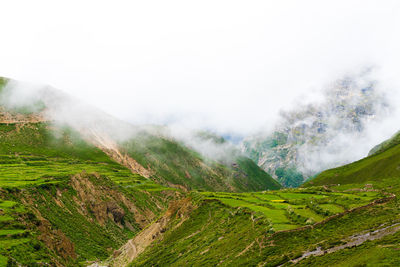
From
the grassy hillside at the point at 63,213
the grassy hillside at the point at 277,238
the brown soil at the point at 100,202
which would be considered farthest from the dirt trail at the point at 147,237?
the brown soil at the point at 100,202

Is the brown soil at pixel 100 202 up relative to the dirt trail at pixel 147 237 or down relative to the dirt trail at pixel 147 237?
up

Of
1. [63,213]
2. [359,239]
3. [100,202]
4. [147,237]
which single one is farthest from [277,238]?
[100,202]

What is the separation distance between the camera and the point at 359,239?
3472 centimetres

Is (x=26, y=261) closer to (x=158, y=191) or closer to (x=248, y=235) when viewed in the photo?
(x=248, y=235)

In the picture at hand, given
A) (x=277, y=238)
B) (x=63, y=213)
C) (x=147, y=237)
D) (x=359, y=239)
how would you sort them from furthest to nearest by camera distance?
(x=63, y=213), (x=147, y=237), (x=277, y=238), (x=359, y=239)

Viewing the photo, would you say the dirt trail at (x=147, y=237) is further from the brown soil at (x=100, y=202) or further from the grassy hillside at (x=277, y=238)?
the brown soil at (x=100, y=202)

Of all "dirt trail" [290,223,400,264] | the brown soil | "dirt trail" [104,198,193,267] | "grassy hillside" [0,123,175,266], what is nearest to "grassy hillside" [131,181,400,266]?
"dirt trail" [290,223,400,264]

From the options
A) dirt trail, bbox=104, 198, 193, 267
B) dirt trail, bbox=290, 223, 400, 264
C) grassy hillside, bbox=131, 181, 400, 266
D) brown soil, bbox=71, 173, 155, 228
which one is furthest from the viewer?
brown soil, bbox=71, 173, 155, 228

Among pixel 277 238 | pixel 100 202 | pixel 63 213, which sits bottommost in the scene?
pixel 277 238

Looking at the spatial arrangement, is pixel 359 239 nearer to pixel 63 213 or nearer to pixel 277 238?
pixel 277 238

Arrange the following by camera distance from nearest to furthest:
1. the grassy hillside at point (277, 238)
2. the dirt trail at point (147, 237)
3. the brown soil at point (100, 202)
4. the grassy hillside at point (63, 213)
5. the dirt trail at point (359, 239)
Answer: the grassy hillside at point (277, 238), the dirt trail at point (359, 239), the grassy hillside at point (63, 213), the dirt trail at point (147, 237), the brown soil at point (100, 202)

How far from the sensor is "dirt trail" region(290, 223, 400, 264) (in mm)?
→ 33469

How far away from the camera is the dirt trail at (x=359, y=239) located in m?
33.5

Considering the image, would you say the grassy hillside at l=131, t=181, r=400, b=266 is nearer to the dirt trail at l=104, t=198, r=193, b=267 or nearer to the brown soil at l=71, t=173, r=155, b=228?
the dirt trail at l=104, t=198, r=193, b=267
